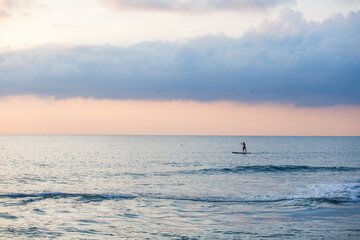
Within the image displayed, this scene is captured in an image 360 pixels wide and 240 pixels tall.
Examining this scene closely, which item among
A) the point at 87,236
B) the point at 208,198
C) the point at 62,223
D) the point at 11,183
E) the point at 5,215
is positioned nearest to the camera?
the point at 87,236

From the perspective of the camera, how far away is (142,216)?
2058 centimetres

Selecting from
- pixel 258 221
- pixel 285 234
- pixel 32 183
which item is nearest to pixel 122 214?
pixel 258 221

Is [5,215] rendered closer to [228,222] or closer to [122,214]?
[122,214]

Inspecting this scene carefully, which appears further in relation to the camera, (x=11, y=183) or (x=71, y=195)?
(x=11, y=183)

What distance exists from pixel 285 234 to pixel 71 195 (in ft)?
57.8

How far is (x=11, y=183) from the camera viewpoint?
35594mm

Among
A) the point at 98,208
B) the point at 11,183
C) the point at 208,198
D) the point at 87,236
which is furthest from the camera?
the point at 11,183

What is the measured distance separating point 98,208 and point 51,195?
22.6ft

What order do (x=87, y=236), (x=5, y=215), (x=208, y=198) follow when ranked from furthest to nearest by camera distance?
(x=208, y=198) → (x=5, y=215) → (x=87, y=236)

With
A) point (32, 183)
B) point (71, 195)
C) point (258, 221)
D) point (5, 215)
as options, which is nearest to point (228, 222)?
point (258, 221)

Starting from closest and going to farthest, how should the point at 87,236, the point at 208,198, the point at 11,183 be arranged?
the point at 87,236 → the point at 208,198 → the point at 11,183

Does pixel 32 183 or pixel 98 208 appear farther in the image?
pixel 32 183

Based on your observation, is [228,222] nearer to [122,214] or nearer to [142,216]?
[142,216]

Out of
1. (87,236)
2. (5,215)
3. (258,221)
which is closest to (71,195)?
(5,215)
